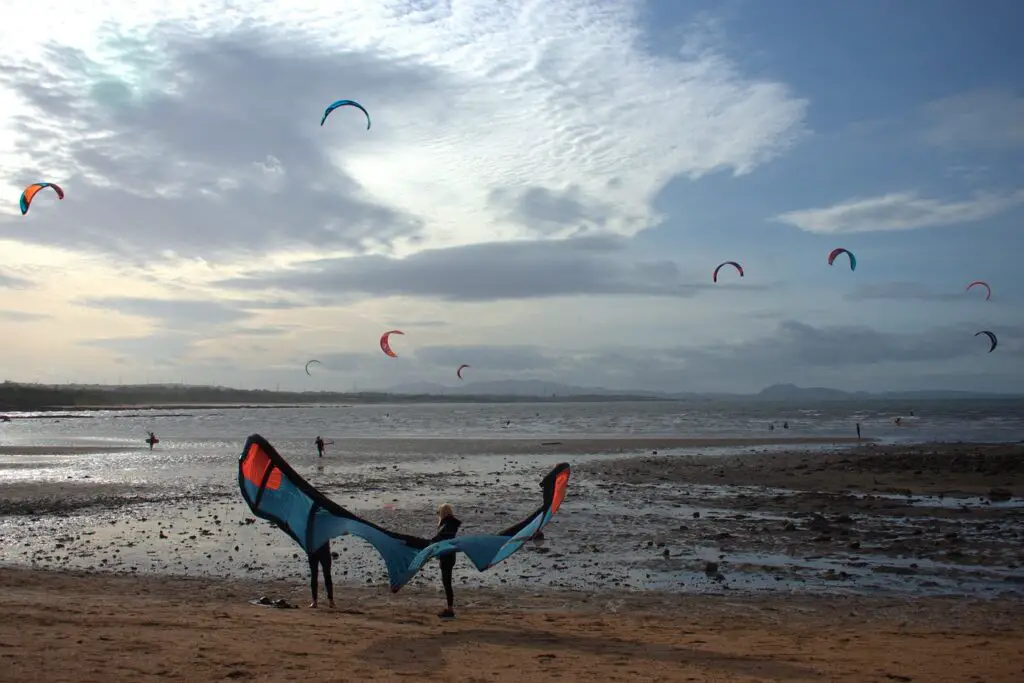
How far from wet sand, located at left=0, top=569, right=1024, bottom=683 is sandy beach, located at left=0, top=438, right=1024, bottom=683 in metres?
0.04

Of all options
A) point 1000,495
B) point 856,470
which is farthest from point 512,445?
point 1000,495

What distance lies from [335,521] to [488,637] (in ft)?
8.09

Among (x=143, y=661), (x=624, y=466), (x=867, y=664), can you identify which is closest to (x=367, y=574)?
(x=143, y=661)

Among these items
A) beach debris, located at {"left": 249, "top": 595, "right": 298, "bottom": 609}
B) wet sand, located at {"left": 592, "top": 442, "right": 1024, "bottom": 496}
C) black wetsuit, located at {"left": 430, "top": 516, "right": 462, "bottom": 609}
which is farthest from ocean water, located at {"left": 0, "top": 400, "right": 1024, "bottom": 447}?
black wetsuit, located at {"left": 430, "top": 516, "right": 462, "bottom": 609}

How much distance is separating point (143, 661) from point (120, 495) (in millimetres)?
14862

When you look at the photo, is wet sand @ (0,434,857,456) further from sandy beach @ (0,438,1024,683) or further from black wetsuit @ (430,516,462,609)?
black wetsuit @ (430,516,462,609)

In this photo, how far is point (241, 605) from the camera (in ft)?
29.9

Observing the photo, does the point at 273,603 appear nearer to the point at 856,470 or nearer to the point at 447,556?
the point at 447,556

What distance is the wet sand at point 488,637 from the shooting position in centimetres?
636

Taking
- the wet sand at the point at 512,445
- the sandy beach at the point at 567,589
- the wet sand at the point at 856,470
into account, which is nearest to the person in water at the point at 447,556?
the sandy beach at the point at 567,589

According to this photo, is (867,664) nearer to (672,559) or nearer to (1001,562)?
(672,559)

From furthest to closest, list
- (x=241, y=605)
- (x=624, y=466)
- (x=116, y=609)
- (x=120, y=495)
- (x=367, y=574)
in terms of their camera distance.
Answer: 1. (x=624, y=466)
2. (x=120, y=495)
3. (x=367, y=574)
4. (x=241, y=605)
5. (x=116, y=609)

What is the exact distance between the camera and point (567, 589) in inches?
407

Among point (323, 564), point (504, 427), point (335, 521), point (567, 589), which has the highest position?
point (335, 521)
